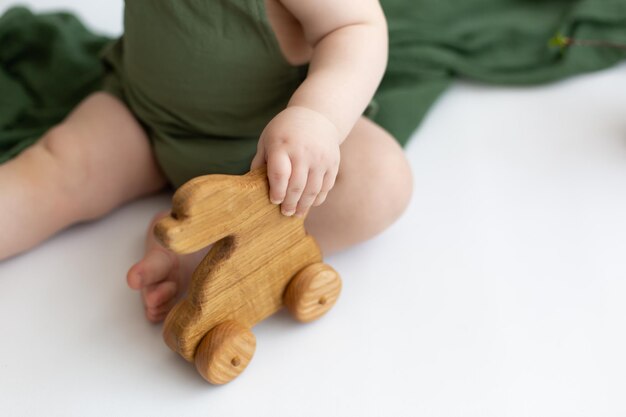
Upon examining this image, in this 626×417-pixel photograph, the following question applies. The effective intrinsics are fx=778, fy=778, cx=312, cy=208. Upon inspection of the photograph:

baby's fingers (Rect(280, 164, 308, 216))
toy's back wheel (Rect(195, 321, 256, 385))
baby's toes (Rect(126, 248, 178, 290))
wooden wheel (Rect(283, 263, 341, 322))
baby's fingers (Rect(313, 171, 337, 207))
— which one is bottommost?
wooden wheel (Rect(283, 263, 341, 322))

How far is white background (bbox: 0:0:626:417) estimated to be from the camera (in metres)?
0.62

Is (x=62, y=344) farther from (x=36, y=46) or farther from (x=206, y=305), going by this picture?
(x=36, y=46)

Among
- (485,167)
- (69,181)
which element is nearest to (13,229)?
(69,181)

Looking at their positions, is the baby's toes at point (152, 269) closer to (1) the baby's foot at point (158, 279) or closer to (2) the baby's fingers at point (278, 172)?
(1) the baby's foot at point (158, 279)

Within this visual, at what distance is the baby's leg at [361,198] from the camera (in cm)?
71

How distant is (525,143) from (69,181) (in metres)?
0.50

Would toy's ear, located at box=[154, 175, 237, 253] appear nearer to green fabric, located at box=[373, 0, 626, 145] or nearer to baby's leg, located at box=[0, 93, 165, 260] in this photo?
baby's leg, located at box=[0, 93, 165, 260]

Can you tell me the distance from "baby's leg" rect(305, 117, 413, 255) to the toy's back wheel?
0.45ft

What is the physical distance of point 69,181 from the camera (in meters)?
0.77

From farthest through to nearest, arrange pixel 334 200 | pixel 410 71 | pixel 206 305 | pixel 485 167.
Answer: pixel 410 71 < pixel 485 167 < pixel 334 200 < pixel 206 305

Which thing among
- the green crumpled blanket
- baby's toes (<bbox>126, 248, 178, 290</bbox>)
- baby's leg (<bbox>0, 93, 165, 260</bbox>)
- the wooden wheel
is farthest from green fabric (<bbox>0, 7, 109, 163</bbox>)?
the wooden wheel

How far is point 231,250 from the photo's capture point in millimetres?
601

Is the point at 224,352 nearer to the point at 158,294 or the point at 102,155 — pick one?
the point at 158,294

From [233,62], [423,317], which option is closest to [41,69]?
[233,62]
